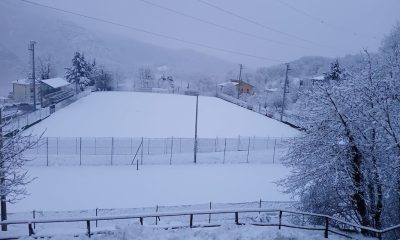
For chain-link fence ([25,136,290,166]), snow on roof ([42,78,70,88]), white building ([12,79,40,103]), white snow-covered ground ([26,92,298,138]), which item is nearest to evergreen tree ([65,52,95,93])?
white building ([12,79,40,103])

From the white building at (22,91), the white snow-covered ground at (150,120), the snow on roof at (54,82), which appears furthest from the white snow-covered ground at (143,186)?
the white building at (22,91)

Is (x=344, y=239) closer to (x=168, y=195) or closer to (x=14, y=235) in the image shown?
(x=14, y=235)

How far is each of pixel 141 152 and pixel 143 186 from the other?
7129 millimetres

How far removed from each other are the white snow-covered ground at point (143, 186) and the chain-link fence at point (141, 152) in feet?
4.72

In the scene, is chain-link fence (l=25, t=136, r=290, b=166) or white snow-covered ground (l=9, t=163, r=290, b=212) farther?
chain-link fence (l=25, t=136, r=290, b=166)

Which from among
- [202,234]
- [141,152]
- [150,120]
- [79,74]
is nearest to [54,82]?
[79,74]

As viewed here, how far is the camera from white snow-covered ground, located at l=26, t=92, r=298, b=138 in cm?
3825

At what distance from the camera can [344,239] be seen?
10.6 metres

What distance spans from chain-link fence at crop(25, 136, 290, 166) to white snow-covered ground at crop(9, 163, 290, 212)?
4.72 ft

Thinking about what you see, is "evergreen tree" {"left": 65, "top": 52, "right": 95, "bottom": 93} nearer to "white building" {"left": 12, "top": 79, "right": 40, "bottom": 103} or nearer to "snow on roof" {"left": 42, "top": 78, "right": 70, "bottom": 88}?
"white building" {"left": 12, "top": 79, "right": 40, "bottom": 103}

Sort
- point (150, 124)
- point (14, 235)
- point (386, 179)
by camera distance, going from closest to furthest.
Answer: point (14, 235), point (386, 179), point (150, 124)

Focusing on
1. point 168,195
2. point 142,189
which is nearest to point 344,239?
point 168,195

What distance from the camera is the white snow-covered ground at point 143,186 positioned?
801 inches

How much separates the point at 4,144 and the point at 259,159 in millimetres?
23751
